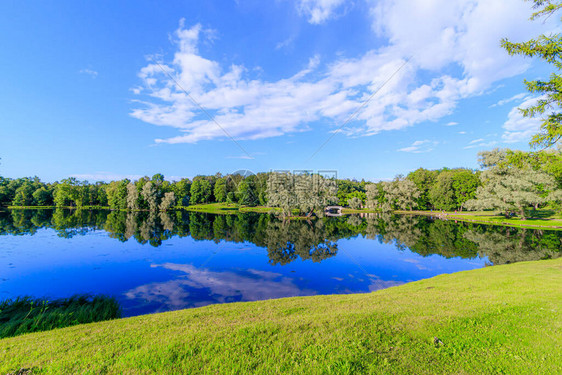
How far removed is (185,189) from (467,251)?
315ft

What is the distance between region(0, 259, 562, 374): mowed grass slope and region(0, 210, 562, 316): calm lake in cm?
742

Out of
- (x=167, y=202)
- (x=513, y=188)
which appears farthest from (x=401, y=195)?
(x=167, y=202)

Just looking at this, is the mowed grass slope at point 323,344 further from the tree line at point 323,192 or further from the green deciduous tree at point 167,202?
the green deciduous tree at point 167,202

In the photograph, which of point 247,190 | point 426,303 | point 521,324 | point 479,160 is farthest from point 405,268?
point 247,190

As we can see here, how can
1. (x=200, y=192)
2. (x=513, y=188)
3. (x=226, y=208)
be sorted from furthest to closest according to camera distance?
(x=200, y=192), (x=226, y=208), (x=513, y=188)

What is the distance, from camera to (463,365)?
454cm

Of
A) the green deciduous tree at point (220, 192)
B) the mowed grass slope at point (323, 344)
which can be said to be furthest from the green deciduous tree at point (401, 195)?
the mowed grass slope at point (323, 344)

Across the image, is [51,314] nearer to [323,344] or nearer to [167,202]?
[323,344]

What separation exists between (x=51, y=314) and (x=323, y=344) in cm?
1066

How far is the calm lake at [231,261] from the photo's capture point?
15.6m

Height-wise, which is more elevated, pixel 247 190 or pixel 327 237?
pixel 247 190

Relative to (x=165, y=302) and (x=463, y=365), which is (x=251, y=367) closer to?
(x=463, y=365)

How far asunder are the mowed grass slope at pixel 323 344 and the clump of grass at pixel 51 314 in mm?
2677

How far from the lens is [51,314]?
9.47m
